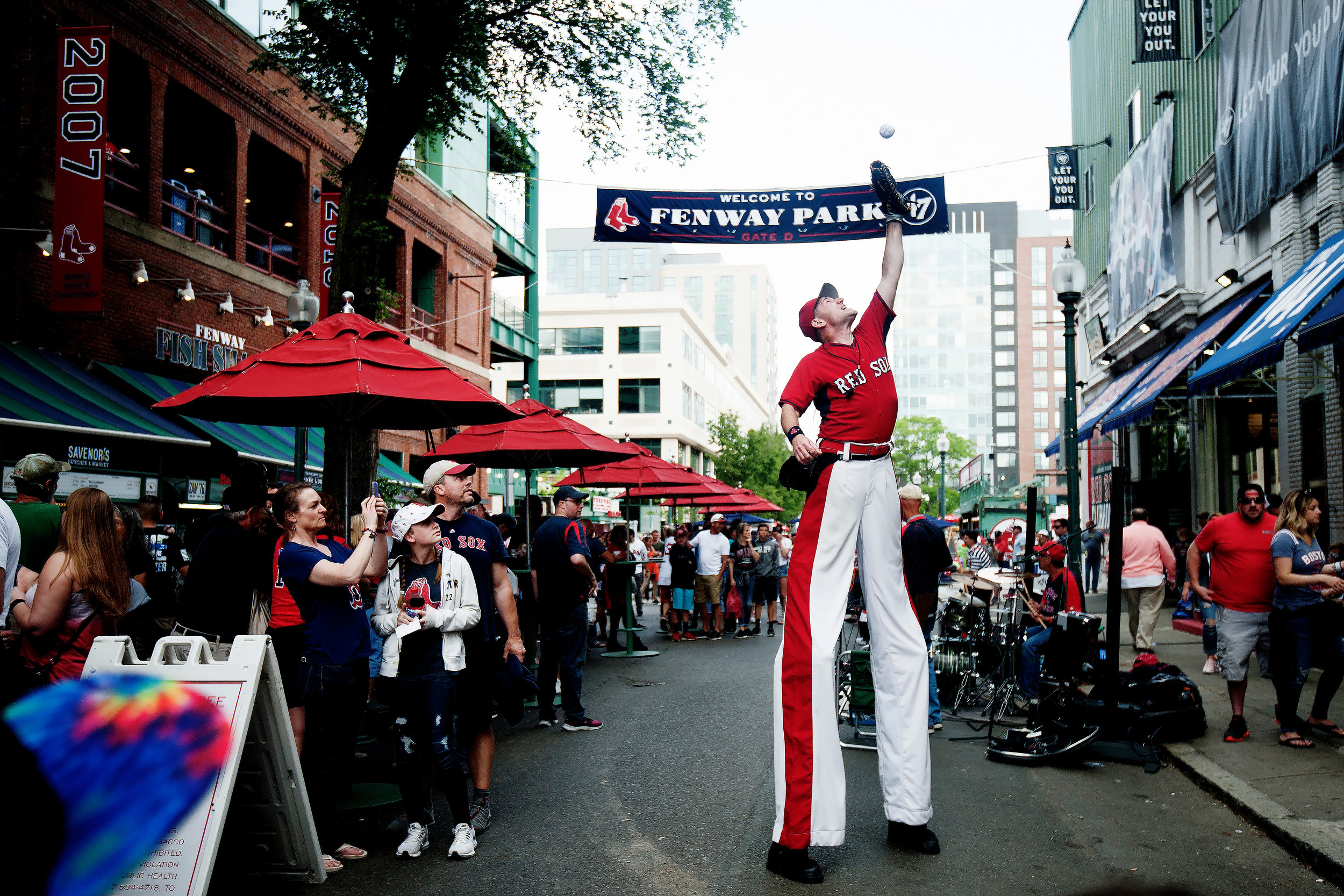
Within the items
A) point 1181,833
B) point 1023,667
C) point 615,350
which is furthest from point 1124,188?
point 615,350

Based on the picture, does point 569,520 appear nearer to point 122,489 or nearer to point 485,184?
point 122,489

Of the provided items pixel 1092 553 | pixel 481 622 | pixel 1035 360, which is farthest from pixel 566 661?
pixel 1035 360

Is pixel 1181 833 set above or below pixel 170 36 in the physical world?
below

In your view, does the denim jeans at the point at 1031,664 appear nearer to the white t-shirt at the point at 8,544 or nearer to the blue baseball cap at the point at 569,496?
the blue baseball cap at the point at 569,496

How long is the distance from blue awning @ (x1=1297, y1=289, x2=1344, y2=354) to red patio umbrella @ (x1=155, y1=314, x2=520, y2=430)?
6207 millimetres

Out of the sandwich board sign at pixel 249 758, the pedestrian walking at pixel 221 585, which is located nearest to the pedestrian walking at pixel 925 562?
the pedestrian walking at pixel 221 585

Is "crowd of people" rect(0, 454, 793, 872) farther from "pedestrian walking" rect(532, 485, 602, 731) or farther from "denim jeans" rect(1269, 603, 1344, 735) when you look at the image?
"denim jeans" rect(1269, 603, 1344, 735)

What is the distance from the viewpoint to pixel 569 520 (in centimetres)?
922

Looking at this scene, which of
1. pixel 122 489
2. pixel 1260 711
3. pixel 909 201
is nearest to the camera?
pixel 1260 711

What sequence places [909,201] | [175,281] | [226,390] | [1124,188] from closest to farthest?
[226,390]
[909,201]
[175,281]
[1124,188]

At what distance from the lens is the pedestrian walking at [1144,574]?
12.3m

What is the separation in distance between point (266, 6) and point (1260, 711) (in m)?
20.2

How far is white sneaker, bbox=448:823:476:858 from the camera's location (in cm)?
504

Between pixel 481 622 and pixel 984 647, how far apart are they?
18.0ft
